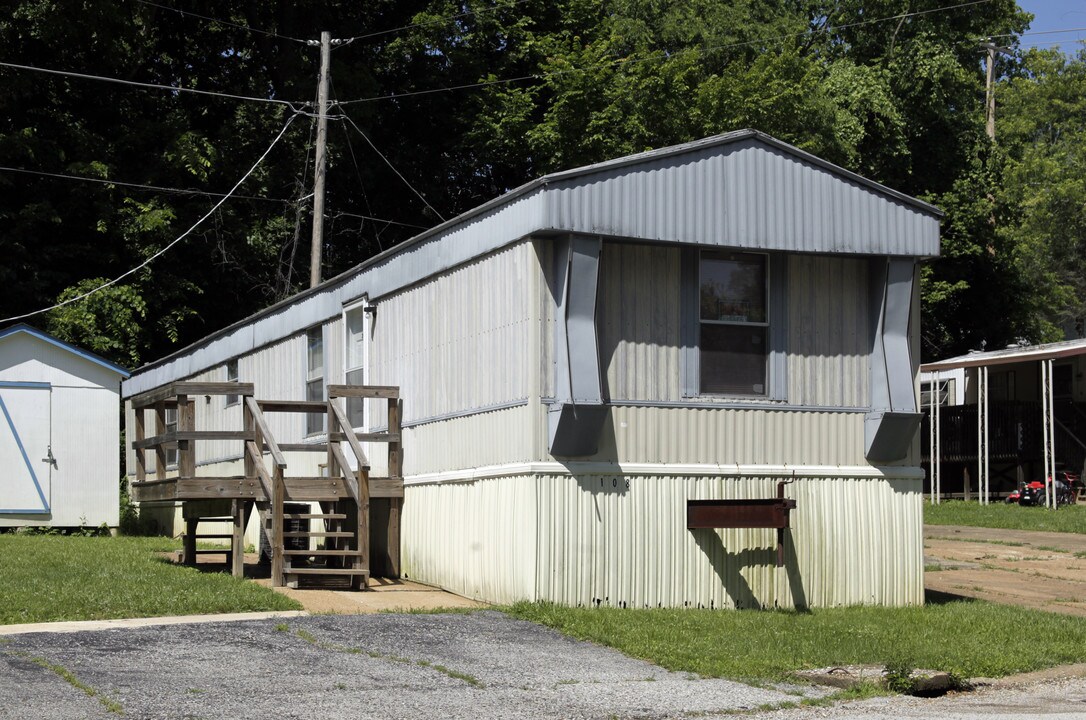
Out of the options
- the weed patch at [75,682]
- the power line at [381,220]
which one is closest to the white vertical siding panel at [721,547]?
the weed patch at [75,682]

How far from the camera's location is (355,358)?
16625 mm

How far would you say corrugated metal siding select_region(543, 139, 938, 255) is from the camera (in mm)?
12578

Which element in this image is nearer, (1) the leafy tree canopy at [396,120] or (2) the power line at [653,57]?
(1) the leafy tree canopy at [396,120]

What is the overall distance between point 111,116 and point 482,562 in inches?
883

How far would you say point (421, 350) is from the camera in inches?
587

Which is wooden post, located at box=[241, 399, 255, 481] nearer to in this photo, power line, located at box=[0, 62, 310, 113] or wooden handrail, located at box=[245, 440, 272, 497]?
wooden handrail, located at box=[245, 440, 272, 497]

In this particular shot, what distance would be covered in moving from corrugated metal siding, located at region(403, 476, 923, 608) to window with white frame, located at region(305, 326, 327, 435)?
3798 millimetres

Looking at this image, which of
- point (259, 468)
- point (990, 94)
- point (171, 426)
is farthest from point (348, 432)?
point (990, 94)

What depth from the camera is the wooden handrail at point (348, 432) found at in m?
14.2

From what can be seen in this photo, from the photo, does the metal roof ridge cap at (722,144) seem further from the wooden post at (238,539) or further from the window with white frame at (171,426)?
the window with white frame at (171,426)

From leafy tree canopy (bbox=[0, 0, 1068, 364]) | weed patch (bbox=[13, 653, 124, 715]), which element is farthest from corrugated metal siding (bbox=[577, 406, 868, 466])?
leafy tree canopy (bbox=[0, 0, 1068, 364])

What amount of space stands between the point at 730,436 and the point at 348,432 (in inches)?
156

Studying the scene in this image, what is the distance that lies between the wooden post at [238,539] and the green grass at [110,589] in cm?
16

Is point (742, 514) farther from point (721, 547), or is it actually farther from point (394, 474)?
point (394, 474)
